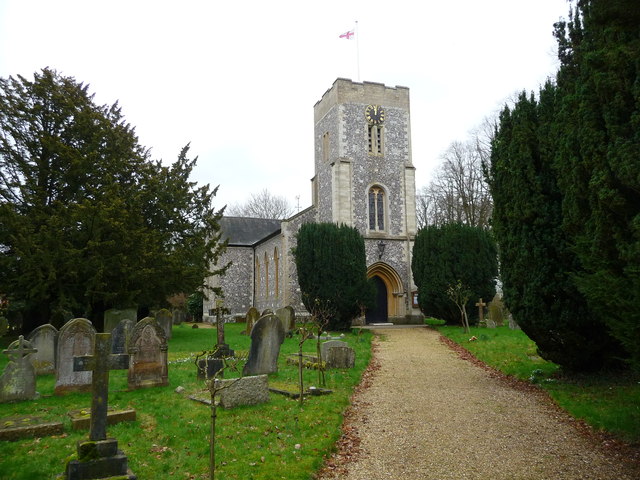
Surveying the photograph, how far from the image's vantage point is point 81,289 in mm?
14664

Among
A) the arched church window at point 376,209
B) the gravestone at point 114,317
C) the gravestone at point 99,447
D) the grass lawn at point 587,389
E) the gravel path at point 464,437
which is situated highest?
the arched church window at point 376,209

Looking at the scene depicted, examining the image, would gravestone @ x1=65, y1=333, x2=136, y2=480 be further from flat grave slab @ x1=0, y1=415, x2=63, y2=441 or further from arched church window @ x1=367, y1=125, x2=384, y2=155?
arched church window @ x1=367, y1=125, x2=384, y2=155

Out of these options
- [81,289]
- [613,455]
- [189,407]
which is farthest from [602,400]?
[81,289]

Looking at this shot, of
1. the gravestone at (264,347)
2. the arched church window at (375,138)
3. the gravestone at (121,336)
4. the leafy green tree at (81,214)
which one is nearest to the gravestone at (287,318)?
the leafy green tree at (81,214)

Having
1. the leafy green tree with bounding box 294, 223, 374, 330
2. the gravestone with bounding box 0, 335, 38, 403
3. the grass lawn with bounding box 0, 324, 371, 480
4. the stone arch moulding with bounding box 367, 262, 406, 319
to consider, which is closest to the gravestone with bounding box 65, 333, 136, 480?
the grass lawn with bounding box 0, 324, 371, 480

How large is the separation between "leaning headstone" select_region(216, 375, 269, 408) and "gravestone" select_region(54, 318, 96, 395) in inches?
121

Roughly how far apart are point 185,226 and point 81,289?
185 inches

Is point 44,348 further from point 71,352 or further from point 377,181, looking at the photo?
point 377,181

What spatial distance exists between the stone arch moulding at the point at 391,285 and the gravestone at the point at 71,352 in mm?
17437

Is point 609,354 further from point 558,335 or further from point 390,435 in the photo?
point 390,435

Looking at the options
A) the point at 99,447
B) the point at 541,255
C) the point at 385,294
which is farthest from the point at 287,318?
the point at 99,447

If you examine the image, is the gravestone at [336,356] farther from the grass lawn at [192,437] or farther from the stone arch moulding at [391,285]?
the stone arch moulding at [391,285]

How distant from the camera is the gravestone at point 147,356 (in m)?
8.62

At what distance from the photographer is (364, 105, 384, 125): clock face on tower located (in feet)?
86.1
